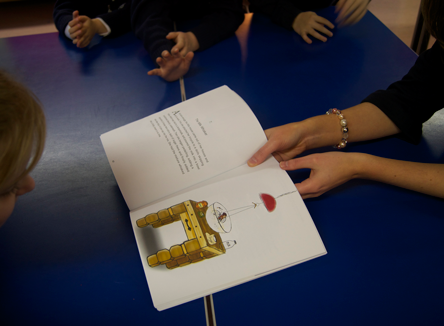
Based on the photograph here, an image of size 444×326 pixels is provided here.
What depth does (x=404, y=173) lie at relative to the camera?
0.63 meters

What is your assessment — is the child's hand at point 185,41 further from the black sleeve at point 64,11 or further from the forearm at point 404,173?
the forearm at point 404,173

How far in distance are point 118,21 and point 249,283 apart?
118cm

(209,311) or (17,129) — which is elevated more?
(17,129)

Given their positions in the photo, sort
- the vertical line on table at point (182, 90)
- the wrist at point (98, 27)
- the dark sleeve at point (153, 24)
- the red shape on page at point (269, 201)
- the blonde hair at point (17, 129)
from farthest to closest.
→ the wrist at point (98, 27) < the dark sleeve at point (153, 24) < the vertical line on table at point (182, 90) < the red shape on page at point (269, 201) < the blonde hair at point (17, 129)

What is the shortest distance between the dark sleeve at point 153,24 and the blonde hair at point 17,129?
0.67m

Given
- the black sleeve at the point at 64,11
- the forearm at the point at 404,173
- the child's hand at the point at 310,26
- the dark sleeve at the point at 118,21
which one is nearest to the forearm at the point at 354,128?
the forearm at the point at 404,173

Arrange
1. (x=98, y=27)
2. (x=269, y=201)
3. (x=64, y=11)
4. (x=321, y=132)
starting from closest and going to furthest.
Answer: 1. (x=269, y=201)
2. (x=321, y=132)
3. (x=98, y=27)
4. (x=64, y=11)

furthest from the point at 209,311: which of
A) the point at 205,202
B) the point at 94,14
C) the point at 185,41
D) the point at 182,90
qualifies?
the point at 94,14

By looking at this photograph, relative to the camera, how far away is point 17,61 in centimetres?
112

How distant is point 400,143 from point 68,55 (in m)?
1.18

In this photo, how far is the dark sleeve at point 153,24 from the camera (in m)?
1.06

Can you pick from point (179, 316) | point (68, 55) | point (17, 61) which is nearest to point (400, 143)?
point (179, 316)

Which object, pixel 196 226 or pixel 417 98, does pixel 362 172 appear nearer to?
pixel 417 98

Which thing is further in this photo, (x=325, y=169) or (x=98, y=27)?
(x=98, y=27)
